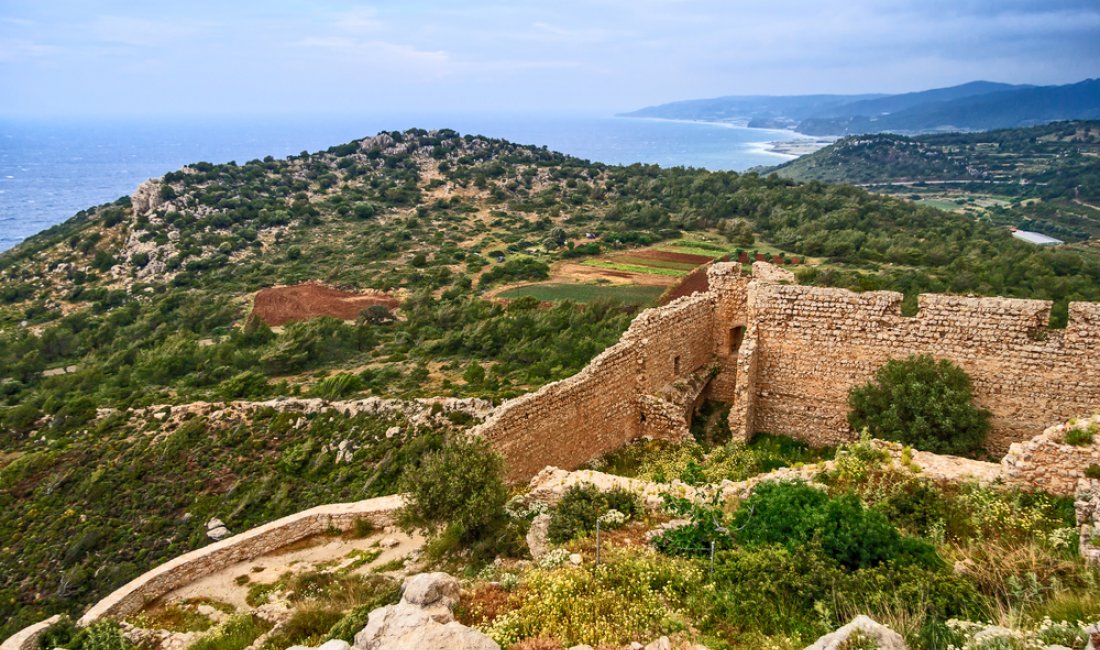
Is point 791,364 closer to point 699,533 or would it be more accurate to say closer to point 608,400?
point 608,400

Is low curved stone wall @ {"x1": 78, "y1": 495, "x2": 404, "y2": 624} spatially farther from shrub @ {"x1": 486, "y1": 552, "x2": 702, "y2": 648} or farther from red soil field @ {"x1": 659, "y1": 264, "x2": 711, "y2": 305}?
red soil field @ {"x1": 659, "y1": 264, "x2": 711, "y2": 305}

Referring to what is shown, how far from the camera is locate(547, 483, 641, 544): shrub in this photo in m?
7.34

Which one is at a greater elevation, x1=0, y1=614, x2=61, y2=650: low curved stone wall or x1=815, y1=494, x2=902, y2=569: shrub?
x1=815, y1=494, x2=902, y2=569: shrub

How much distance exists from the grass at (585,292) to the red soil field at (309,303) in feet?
26.4

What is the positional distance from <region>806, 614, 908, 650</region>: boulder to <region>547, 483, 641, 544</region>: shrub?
3356 millimetres

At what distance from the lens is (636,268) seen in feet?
147

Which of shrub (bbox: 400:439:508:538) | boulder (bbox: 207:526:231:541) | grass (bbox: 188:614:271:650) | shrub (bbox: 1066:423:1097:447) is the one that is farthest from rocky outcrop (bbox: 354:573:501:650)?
boulder (bbox: 207:526:231:541)

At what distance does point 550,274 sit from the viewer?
43.2 metres

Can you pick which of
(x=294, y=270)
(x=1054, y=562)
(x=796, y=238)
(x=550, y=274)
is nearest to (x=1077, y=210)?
(x=796, y=238)

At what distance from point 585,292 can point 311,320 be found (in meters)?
16.0

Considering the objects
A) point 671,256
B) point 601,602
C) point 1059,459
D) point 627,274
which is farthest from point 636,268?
point 601,602

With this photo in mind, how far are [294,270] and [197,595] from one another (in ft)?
126

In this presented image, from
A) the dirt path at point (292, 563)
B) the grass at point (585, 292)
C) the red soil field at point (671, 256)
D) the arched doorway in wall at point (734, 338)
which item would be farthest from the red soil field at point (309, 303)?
the arched doorway in wall at point (734, 338)

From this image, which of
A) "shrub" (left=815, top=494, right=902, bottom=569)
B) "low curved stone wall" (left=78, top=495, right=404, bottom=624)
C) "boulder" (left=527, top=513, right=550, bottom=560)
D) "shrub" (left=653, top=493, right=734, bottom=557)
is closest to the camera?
"shrub" (left=815, top=494, right=902, bottom=569)
